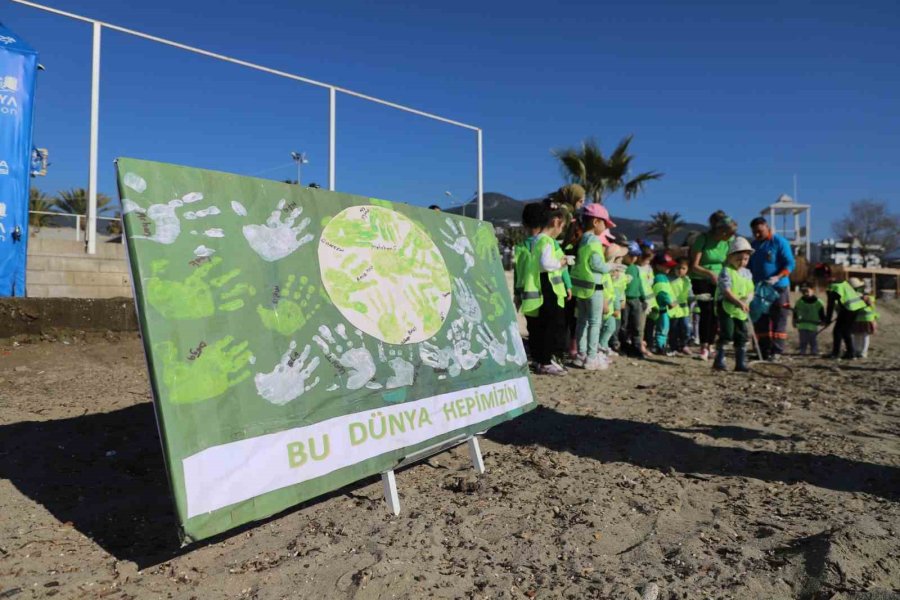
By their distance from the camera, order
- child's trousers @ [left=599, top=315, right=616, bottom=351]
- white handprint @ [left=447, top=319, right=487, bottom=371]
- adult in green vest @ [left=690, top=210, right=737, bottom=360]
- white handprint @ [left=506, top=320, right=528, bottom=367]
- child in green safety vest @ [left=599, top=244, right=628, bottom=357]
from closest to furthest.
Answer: white handprint @ [left=447, top=319, right=487, bottom=371], white handprint @ [left=506, top=320, right=528, bottom=367], child in green safety vest @ [left=599, top=244, right=628, bottom=357], child's trousers @ [left=599, top=315, right=616, bottom=351], adult in green vest @ [left=690, top=210, right=737, bottom=360]

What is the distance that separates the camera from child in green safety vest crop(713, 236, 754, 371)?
6086 mm

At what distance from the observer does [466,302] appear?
3119mm

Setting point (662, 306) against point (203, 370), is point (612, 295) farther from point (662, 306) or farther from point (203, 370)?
point (203, 370)

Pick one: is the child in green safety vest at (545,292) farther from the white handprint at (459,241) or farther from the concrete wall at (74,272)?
the concrete wall at (74,272)

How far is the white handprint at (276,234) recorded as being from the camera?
7.06 ft

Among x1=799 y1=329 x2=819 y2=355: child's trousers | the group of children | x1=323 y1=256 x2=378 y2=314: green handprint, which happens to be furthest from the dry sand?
x1=799 y1=329 x2=819 y2=355: child's trousers

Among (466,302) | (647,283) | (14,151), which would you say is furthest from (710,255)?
(14,151)

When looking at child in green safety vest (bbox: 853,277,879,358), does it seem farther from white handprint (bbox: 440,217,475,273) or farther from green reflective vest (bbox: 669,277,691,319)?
white handprint (bbox: 440,217,475,273)

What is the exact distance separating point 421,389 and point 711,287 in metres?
6.25

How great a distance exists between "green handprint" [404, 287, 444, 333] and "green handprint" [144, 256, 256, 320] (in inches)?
33.9

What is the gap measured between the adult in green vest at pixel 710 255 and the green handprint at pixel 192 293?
609 centimetres

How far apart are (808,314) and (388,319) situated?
28.8 feet

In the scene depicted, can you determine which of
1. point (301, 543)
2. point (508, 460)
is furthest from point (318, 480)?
point (508, 460)

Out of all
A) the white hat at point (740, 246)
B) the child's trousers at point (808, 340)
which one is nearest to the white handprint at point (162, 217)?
the white hat at point (740, 246)
